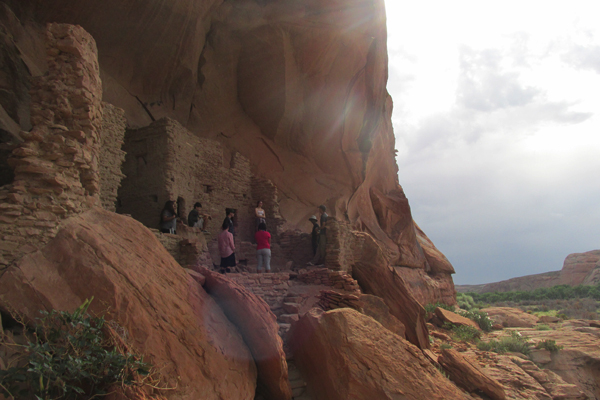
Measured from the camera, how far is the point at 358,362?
4.62 metres

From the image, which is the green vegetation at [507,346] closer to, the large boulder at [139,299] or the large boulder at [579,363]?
the large boulder at [579,363]

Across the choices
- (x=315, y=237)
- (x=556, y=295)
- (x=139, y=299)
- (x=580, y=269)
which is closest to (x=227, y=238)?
(x=315, y=237)

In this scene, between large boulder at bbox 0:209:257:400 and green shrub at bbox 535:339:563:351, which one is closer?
large boulder at bbox 0:209:257:400

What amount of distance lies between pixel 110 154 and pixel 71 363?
704 cm

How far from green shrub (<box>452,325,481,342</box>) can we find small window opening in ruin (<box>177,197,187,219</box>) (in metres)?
9.28

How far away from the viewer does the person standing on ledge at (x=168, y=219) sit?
8.64 m

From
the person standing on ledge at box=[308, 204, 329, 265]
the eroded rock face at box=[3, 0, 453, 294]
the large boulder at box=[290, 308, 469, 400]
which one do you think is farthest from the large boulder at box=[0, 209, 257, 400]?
the eroded rock face at box=[3, 0, 453, 294]

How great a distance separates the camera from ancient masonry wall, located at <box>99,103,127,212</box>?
27.6 ft

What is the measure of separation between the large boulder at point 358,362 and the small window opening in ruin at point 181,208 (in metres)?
5.89

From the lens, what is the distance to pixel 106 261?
3.81 metres

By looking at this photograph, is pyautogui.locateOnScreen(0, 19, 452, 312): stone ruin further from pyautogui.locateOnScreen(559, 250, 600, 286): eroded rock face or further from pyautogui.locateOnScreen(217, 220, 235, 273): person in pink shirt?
pyautogui.locateOnScreen(559, 250, 600, 286): eroded rock face

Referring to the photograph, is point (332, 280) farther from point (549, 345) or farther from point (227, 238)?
point (549, 345)

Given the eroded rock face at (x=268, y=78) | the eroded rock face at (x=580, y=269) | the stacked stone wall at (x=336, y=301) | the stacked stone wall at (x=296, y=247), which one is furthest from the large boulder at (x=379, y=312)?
the eroded rock face at (x=580, y=269)

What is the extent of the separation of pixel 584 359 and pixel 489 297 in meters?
21.7
